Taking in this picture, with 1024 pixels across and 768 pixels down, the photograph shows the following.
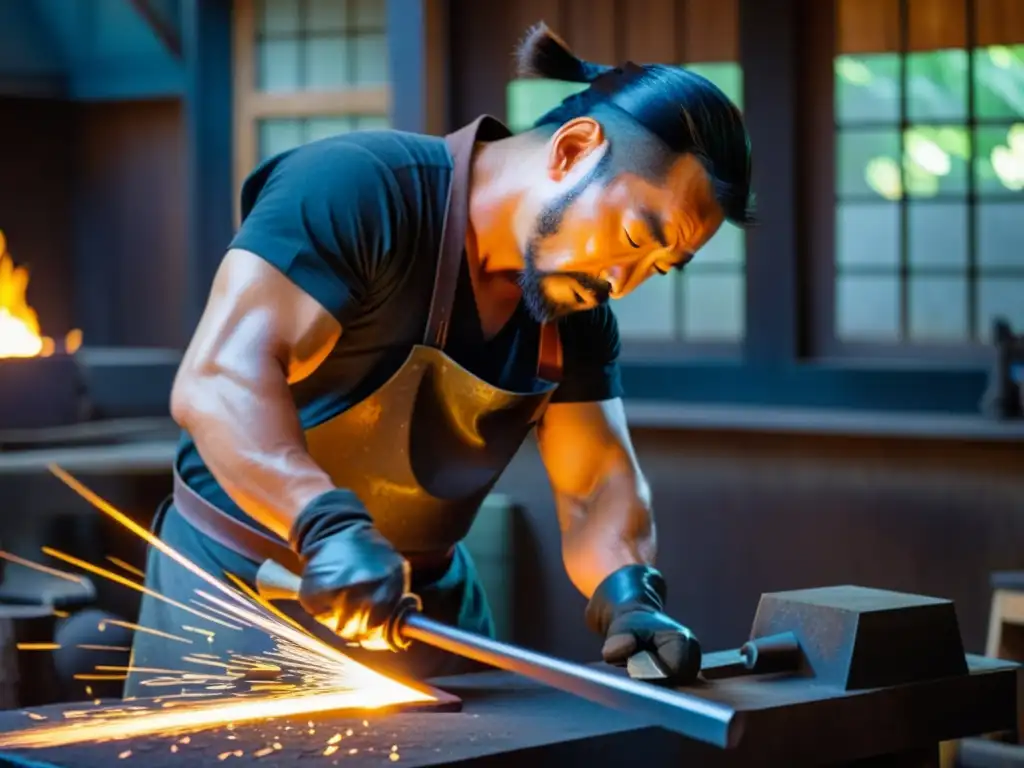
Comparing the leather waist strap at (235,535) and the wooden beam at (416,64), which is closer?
the leather waist strap at (235,535)

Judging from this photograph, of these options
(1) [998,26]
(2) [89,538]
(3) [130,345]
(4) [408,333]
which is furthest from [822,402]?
(3) [130,345]

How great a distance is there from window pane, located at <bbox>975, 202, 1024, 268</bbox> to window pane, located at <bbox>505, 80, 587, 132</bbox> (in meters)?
1.44

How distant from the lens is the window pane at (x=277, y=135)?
6.55 metres

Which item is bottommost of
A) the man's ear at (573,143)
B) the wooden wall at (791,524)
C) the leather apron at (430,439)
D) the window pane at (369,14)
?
the wooden wall at (791,524)

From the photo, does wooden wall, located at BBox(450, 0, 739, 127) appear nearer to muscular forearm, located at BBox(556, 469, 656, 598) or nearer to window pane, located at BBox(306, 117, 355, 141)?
window pane, located at BBox(306, 117, 355, 141)

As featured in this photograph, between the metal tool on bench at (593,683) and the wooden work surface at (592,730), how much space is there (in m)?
0.05

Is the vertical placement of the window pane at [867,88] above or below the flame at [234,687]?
above

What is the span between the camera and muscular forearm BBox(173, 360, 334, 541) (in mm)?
2266

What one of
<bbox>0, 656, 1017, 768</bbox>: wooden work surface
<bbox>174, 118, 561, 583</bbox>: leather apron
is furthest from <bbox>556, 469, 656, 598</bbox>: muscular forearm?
<bbox>0, 656, 1017, 768</bbox>: wooden work surface

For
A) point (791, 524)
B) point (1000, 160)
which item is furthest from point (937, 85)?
point (791, 524)

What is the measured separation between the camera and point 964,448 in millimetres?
4840

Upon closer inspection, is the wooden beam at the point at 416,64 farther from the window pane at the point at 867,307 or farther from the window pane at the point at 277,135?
the window pane at the point at 867,307

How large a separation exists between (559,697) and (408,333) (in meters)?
0.61

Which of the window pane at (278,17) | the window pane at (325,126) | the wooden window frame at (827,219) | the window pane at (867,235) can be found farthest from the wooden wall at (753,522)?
the window pane at (278,17)
